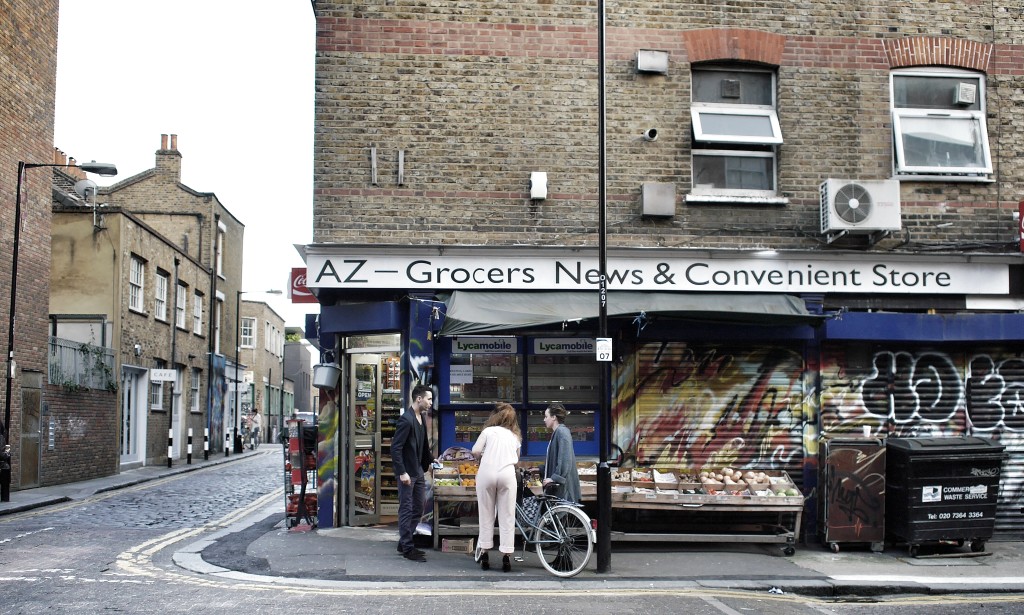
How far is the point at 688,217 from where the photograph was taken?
1214cm

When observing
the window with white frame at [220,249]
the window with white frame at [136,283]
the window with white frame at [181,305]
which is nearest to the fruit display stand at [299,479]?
the window with white frame at [136,283]

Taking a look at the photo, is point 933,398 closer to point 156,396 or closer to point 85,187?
point 85,187

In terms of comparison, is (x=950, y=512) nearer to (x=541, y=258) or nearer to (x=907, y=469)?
(x=907, y=469)

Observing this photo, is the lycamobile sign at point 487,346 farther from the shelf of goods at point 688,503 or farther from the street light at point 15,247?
the street light at point 15,247

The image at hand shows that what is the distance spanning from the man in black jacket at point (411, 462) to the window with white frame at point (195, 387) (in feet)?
86.9

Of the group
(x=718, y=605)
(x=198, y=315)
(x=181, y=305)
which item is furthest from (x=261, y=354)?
(x=718, y=605)

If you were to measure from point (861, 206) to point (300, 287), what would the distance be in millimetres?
7037

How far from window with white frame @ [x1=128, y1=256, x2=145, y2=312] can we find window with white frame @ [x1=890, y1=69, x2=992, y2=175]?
21876 millimetres

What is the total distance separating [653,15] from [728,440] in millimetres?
5417

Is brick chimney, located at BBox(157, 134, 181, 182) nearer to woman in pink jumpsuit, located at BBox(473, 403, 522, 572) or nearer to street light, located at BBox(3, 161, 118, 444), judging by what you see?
street light, located at BBox(3, 161, 118, 444)

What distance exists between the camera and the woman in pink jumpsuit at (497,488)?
31.0 ft

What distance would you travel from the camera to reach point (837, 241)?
1218 cm

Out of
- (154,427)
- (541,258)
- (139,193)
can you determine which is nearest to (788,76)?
(541,258)

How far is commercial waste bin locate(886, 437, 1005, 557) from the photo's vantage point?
35.2 ft
